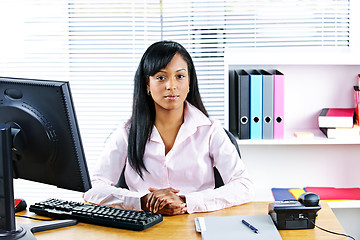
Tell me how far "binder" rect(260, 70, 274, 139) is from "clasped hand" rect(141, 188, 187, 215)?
951 millimetres

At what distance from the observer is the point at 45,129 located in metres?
1.40

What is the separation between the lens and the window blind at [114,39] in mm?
2957

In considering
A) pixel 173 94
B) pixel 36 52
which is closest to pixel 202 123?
pixel 173 94

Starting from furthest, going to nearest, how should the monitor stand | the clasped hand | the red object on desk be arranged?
the red object on desk, the clasped hand, the monitor stand

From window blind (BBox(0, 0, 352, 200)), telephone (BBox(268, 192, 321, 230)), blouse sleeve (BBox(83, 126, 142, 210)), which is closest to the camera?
telephone (BBox(268, 192, 321, 230))

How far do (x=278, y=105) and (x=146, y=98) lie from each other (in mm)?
780

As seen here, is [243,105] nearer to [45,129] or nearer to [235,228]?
[235,228]

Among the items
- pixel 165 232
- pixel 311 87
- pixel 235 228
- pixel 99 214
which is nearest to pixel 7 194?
pixel 99 214

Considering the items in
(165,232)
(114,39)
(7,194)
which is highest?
(114,39)

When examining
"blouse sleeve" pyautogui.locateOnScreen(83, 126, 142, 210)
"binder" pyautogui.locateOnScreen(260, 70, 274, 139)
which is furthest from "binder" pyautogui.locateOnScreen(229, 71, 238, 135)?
"blouse sleeve" pyautogui.locateOnScreen(83, 126, 142, 210)

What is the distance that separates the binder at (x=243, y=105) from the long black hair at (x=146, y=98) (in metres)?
0.43

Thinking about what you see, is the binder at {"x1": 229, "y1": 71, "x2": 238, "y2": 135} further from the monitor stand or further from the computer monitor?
the monitor stand

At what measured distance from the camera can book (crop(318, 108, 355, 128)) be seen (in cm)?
260

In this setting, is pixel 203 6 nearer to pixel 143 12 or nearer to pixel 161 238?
pixel 143 12
